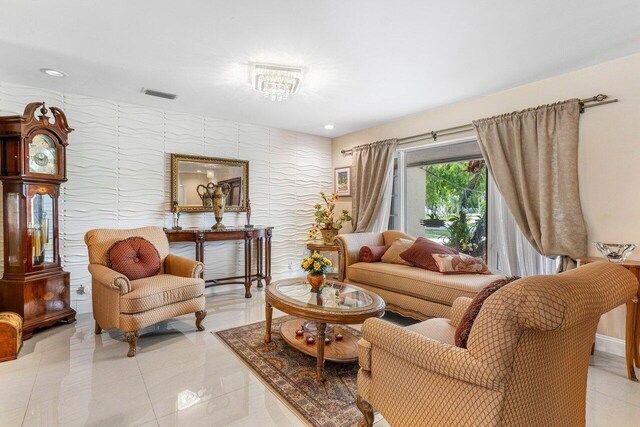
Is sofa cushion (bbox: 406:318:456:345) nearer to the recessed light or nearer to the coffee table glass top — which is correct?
the coffee table glass top

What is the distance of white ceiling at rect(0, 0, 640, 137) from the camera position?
1915 mm

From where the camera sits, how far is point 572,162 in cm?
273

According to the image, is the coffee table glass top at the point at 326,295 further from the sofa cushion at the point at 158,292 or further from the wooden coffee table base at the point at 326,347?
the sofa cushion at the point at 158,292

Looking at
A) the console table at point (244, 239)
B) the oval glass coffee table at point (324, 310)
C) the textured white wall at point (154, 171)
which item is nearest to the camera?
the oval glass coffee table at point (324, 310)

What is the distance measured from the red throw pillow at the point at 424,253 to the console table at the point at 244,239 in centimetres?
190

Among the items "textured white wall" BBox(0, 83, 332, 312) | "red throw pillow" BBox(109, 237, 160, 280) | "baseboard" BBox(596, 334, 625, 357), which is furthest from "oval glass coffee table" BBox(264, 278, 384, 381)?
"textured white wall" BBox(0, 83, 332, 312)

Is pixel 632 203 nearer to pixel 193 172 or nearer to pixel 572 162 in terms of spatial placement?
pixel 572 162

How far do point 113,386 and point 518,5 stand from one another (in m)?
3.43

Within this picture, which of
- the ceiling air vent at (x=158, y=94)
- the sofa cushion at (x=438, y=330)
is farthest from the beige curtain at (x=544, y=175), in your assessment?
the ceiling air vent at (x=158, y=94)

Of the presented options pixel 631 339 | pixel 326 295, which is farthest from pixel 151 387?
pixel 631 339

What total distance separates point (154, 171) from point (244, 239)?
54.5 inches

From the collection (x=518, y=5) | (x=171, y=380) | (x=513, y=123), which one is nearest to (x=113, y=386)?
(x=171, y=380)

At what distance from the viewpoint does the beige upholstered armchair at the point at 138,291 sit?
248 centimetres

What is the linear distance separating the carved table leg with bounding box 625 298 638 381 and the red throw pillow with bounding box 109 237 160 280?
12.6 feet
